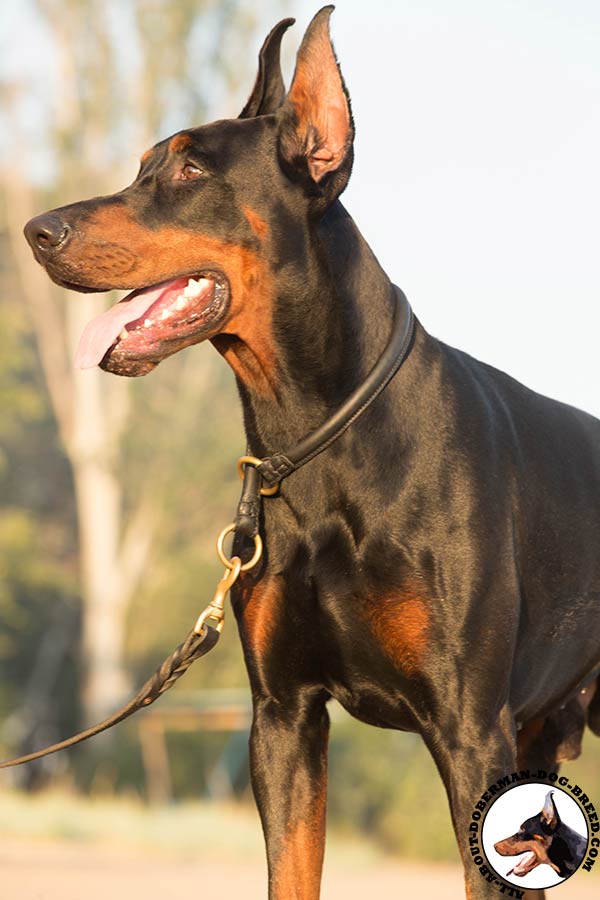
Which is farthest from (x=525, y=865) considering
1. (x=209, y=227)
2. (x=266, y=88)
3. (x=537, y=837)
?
(x=266, y=88)

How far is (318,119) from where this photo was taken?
3838mm

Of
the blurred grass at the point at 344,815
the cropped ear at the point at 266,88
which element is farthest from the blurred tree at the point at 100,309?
the cropped ear at the point at 266,88

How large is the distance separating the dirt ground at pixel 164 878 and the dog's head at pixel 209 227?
4191 millimetres

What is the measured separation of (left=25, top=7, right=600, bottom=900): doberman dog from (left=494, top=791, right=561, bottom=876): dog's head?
0.17 metres

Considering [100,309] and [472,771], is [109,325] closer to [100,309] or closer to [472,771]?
[472,771]

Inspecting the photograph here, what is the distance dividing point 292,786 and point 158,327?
1.49 meters

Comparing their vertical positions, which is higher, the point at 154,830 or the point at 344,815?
the point at 154,830

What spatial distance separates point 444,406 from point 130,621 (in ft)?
85.7

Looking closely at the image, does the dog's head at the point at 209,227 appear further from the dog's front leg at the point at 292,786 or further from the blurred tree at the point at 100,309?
the blurred tree at the point at 100,309

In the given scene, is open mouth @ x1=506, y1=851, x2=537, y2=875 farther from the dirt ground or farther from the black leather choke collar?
the dirt ground

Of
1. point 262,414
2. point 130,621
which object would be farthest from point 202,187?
point 130,621

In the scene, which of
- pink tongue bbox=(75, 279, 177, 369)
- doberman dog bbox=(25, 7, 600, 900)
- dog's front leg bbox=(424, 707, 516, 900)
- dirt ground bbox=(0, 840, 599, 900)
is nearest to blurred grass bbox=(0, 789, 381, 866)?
dirt ground bbox=(0, 840, 599, 900)

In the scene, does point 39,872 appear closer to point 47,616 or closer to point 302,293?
point 302,293

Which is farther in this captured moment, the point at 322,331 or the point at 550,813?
the point at 322,331
